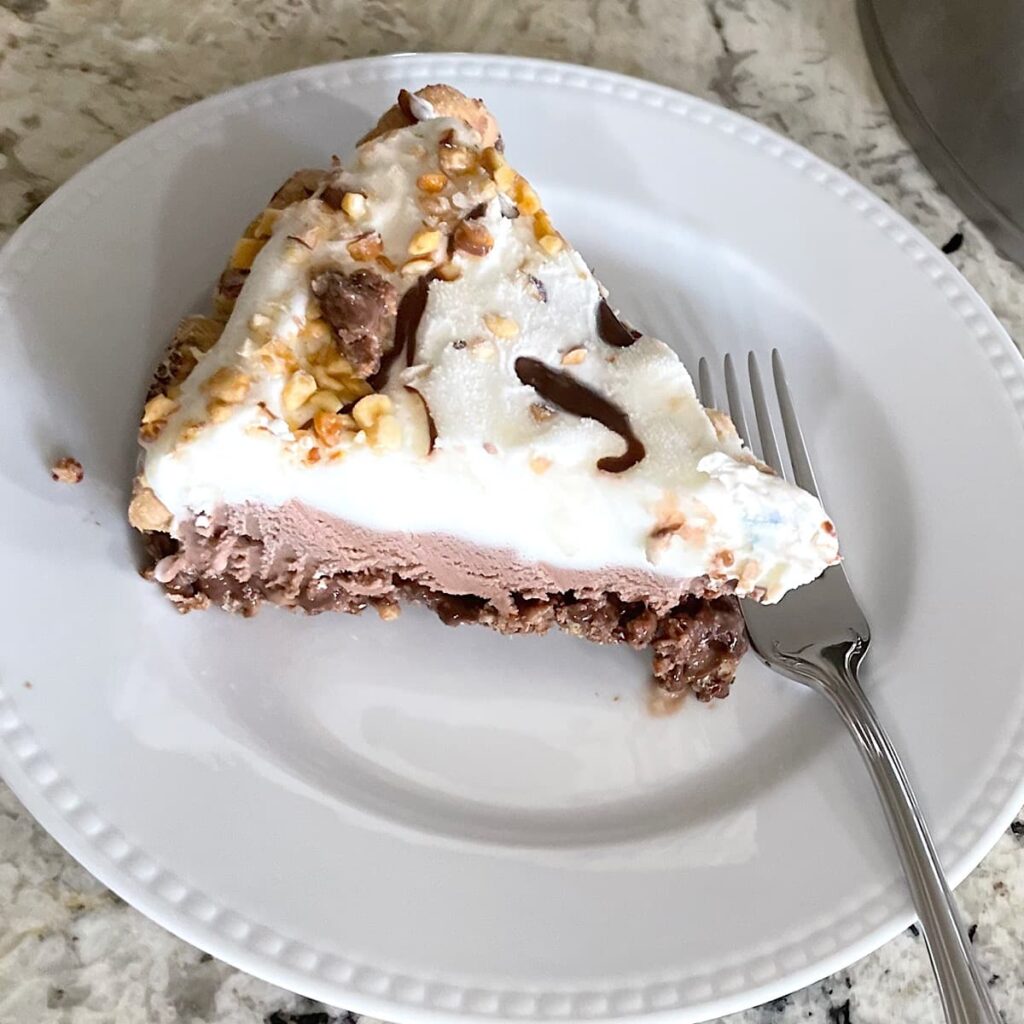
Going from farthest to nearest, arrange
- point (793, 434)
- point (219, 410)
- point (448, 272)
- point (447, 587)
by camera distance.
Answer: point (793, 434)
point (447, 587)
point (448, 272)
point (219, 410)

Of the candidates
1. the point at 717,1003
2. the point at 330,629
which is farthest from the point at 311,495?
the point at 717,1003

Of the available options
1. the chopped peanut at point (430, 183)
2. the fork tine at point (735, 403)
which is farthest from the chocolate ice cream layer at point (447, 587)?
the chopped peanut at point (430, 183)

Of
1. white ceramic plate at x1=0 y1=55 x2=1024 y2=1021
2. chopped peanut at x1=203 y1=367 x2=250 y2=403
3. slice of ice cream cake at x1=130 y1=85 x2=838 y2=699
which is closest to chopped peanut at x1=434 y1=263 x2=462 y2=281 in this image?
slice of ice cream cake at x1=130 y1=85 x2=838 y2=699

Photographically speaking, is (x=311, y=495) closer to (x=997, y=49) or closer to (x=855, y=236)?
(x=855, y=236)

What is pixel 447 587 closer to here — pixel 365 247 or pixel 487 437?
pixel 487 437

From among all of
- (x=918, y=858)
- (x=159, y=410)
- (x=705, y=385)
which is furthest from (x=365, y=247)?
(x=918, y=858)

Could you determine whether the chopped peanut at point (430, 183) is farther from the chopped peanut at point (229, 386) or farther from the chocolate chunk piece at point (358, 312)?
the chopped peanut at point (229, 386)

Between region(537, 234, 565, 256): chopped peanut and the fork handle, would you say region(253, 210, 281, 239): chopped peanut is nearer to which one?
region(537, 234, 565, 256): chopped peanut

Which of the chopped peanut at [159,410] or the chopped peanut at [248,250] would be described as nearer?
the chopped peanut at [159,410]
